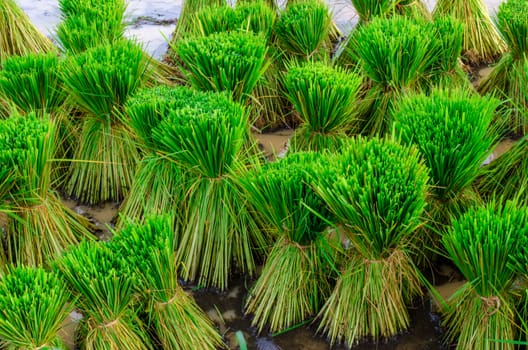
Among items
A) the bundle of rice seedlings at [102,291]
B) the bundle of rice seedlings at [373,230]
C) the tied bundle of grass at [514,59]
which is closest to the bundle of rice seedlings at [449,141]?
the bundle of rice seedlings at [373,230]

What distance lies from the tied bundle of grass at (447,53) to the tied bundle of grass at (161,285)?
1368 mm

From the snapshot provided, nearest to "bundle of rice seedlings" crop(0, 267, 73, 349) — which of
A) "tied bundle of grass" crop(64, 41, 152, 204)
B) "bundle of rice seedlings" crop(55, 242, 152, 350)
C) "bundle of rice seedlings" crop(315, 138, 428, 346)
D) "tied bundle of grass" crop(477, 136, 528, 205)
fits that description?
"bundle of rice seedlings" crop(55, 242, 152, 350)

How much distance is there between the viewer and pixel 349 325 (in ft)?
6.10

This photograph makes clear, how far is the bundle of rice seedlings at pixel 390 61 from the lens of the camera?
2.42m

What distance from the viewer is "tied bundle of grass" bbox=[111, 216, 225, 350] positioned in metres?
1.73

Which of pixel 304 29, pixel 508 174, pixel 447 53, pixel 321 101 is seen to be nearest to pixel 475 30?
pixel 447 53

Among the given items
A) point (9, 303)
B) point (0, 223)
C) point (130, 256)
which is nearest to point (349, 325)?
point (130, 256)

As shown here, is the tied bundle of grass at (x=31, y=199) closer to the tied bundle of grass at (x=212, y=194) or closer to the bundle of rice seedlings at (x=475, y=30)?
the tied bundle of grass at (x=212, y=194)

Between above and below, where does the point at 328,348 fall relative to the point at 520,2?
below

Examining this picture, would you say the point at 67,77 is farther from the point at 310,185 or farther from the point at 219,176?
the point at 310,185

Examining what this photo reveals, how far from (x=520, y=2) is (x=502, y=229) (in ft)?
5.02

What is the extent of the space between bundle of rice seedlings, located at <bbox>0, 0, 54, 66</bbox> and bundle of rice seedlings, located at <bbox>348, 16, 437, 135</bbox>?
179cm

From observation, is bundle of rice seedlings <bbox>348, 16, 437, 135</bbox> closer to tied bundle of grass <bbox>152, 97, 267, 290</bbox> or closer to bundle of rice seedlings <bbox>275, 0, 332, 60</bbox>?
bundle of rice seedlings <bbox>275, 0, 332, 60</bbox>

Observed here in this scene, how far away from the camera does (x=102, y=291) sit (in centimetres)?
166
